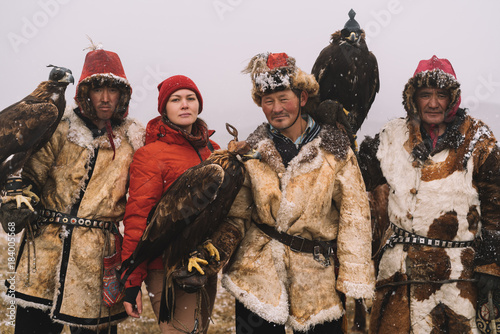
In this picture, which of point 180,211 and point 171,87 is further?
point 171,87

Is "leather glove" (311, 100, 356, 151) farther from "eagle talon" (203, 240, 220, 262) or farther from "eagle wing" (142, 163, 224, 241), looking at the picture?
"eagle talon" (203, 240, 220, 262)

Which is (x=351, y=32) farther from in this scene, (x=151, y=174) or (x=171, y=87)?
(x=151, y=174)

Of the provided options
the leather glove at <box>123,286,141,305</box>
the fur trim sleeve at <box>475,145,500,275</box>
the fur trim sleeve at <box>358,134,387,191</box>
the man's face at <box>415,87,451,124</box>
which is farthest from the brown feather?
the fur trim sleeve at <box>475,145,500,275</box>

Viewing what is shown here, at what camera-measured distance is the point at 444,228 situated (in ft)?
8.63

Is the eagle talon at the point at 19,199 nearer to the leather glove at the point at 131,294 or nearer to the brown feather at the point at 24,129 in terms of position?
the brown feather at the point at 24,129

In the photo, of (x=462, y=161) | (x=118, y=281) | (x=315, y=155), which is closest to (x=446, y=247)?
(x=462, y=161)

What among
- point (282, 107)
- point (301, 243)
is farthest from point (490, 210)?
point (282, 107)

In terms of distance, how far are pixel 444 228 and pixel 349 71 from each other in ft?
5.13

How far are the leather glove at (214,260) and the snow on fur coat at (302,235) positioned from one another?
7cm

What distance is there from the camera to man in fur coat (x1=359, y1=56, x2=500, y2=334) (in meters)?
2.58

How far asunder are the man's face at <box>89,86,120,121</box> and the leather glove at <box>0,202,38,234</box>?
0.72 meters

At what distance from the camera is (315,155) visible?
2213 millimetres

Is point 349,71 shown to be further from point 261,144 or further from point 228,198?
point 228,198

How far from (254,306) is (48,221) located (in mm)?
1392
